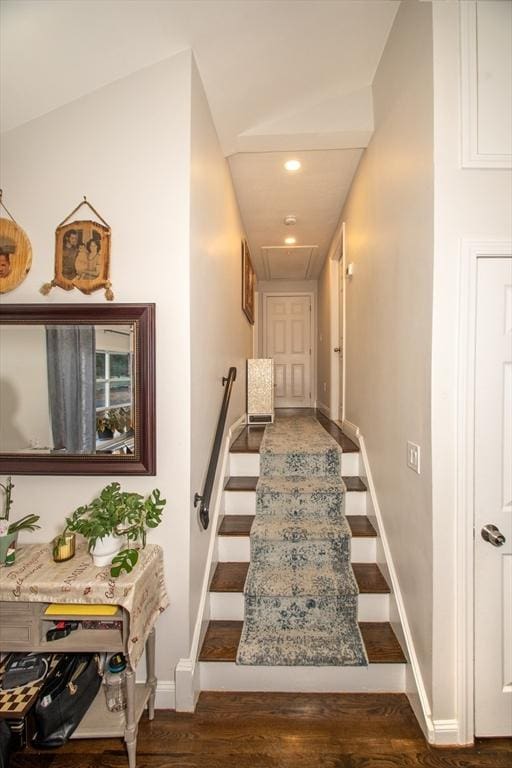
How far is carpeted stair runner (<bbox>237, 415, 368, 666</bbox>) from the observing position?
178cm

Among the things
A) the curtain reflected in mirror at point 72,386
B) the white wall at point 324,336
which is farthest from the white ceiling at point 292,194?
the curtain reflected in mirror at point 72,386

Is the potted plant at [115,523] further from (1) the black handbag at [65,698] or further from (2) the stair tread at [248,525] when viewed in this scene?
(2) the stair tread at [248,525]

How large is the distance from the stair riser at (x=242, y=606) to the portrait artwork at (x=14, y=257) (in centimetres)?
191

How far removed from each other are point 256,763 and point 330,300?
4248 mm

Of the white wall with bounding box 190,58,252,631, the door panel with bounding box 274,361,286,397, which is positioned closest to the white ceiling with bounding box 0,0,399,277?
the white wall with bounding box 190,58,252,631

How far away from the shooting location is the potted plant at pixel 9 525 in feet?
4.81

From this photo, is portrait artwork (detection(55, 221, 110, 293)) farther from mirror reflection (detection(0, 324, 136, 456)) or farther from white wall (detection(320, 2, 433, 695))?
white wall (detection(320, 2, 433, 695))

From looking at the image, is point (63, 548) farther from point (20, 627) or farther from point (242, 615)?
point (242, 615)

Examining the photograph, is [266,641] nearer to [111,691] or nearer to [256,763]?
[256,763]

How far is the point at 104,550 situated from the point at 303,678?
1.18 m

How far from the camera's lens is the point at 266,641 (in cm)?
182

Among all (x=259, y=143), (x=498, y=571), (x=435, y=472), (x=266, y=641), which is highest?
(x=259, y=143)

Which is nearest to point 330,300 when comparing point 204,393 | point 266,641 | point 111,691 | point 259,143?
point 259,143

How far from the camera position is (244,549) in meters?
2.18
